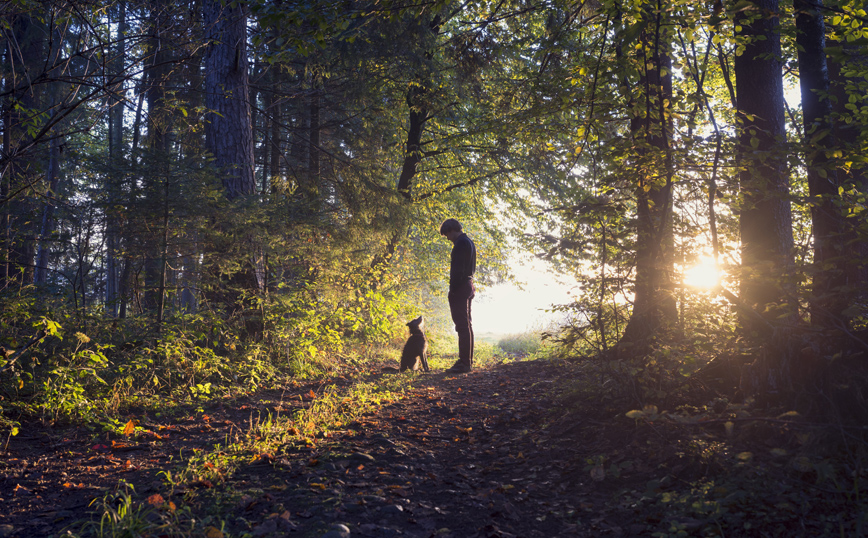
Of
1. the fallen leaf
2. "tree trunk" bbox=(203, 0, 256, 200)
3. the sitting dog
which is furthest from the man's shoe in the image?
the fallen leaf

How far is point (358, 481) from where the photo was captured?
3.22m

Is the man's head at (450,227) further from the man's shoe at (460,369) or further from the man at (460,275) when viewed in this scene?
the man's shoe at (460,369)

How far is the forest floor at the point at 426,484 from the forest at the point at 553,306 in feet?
0.08

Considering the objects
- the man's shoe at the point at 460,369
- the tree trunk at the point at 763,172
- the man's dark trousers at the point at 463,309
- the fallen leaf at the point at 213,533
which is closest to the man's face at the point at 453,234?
the man's dark trousers at the point at 463,309

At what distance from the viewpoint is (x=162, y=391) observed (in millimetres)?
5410

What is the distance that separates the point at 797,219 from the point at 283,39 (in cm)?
580

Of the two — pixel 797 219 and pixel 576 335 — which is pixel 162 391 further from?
pixel 797 219

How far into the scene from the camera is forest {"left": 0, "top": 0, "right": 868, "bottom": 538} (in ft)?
9.08

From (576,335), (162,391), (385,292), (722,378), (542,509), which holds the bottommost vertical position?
(542,509)

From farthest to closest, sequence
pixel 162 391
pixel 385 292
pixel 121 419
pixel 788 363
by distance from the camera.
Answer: pixel 385 292, pixel 162 391, pixel 121 419, pixel 788 363

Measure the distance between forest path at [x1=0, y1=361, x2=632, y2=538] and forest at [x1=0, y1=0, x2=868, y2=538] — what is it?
3 cm

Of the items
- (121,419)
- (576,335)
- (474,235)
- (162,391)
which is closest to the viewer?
(576,335)

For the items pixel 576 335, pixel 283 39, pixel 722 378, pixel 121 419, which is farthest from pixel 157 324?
pixel 722 378

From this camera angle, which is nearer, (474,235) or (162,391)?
(162,391)
